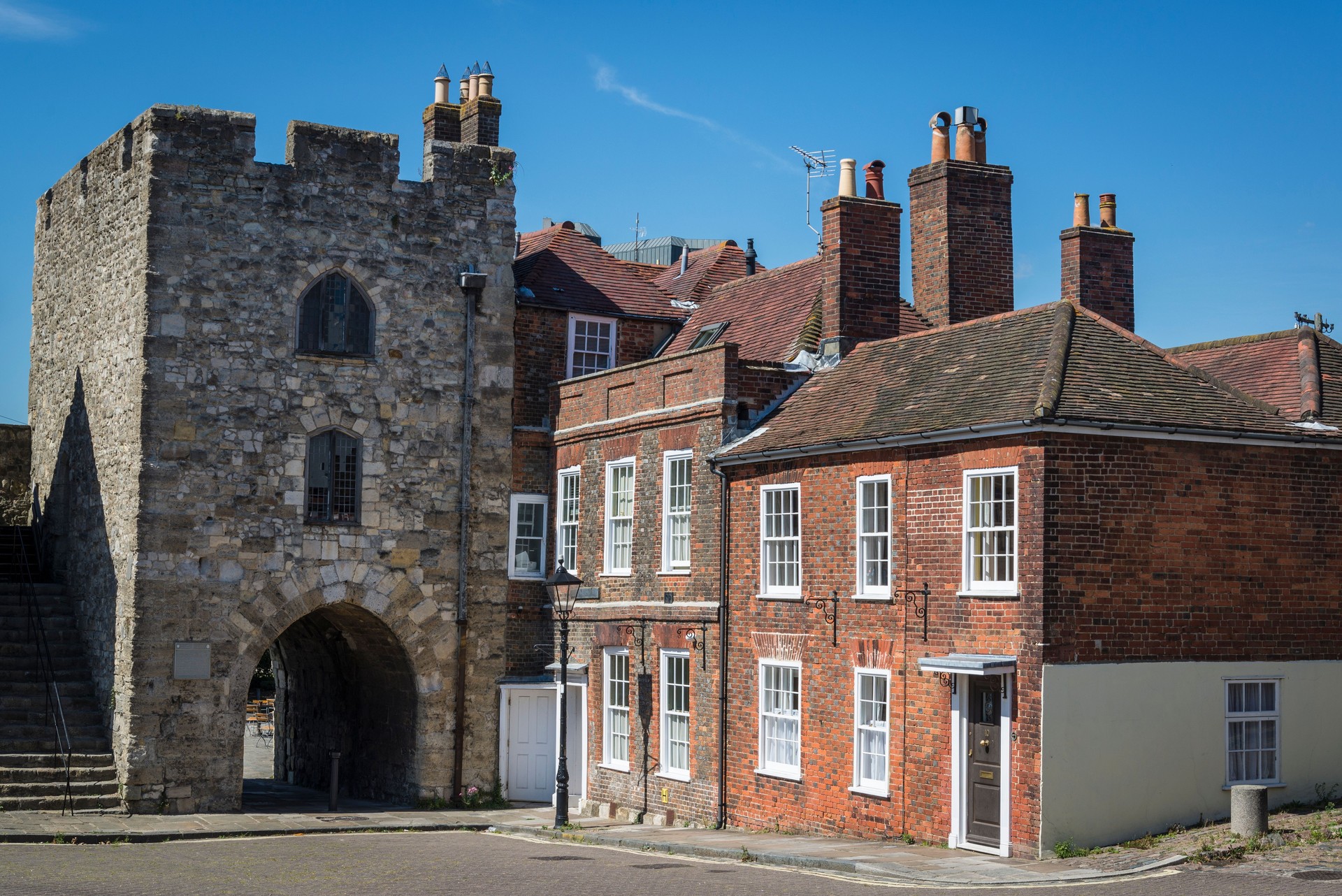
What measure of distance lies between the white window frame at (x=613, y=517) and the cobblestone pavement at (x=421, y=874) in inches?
214

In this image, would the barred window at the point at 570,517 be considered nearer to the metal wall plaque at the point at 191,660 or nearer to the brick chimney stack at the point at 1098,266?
the metal wall plaque at the point at 191,660

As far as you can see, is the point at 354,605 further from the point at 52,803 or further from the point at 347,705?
the point at 52,803

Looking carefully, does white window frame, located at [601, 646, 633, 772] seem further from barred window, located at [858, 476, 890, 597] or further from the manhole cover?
the manhole cover

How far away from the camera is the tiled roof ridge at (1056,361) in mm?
18344

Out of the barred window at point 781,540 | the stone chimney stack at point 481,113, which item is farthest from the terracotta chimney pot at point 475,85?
the barred window at point 781,540

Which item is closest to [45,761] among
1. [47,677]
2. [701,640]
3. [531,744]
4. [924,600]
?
[47,677]

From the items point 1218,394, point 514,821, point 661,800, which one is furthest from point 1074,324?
point 514,821

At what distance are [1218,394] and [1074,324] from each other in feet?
6.74

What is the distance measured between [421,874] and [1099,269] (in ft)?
49.7

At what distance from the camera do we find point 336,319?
27.0 metres

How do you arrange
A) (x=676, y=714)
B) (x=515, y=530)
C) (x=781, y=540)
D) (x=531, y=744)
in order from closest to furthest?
(x=781, y=540) → (x=676, y=714) → (x=531, y=744) → (x=515, y=530)

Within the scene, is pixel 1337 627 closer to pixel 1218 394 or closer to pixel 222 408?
pixel 1218 394

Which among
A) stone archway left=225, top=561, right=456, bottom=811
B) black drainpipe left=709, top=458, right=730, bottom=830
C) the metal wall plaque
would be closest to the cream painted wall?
black drainpipe left=709, top=458, right=730, bottom=830

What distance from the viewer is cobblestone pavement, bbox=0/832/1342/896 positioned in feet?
52.7
